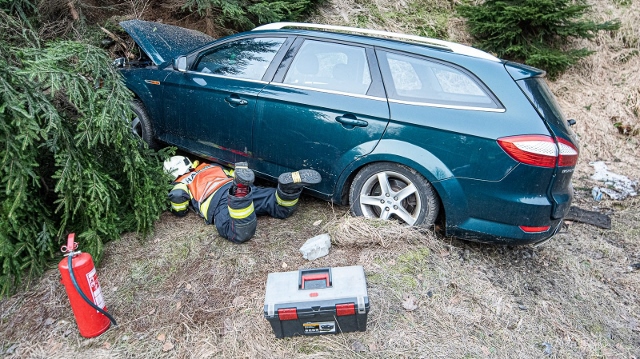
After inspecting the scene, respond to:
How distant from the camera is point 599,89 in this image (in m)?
6.80

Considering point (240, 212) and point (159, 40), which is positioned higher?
point (159, 40)

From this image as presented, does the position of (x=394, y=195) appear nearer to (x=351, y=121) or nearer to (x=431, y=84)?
(x=351, y=121)

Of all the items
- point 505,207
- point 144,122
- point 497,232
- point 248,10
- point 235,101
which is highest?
point 248,10

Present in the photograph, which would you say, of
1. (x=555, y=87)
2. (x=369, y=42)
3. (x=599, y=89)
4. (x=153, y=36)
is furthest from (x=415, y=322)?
(x=599, y=89)

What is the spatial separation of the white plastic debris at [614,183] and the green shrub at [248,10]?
4815 mm

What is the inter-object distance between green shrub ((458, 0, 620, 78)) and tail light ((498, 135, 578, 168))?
3.89 metres

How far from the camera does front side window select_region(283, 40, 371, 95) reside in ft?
11.8

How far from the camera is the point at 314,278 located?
8.95ft

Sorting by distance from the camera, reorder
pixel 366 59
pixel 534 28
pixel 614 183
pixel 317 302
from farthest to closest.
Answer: pixel 534 28 < pixel 614 183 < pixel 366 59 < pixel 317 302

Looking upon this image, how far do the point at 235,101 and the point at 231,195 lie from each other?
1.04 metres

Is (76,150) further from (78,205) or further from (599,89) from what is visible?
(599,89)

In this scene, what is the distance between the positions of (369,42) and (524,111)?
52.6 inches

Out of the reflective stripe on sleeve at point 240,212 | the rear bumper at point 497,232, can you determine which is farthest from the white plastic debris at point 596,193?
the reflective stripe on sleeve at point 240,212

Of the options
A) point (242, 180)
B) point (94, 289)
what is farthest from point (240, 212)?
point (94, 289)
